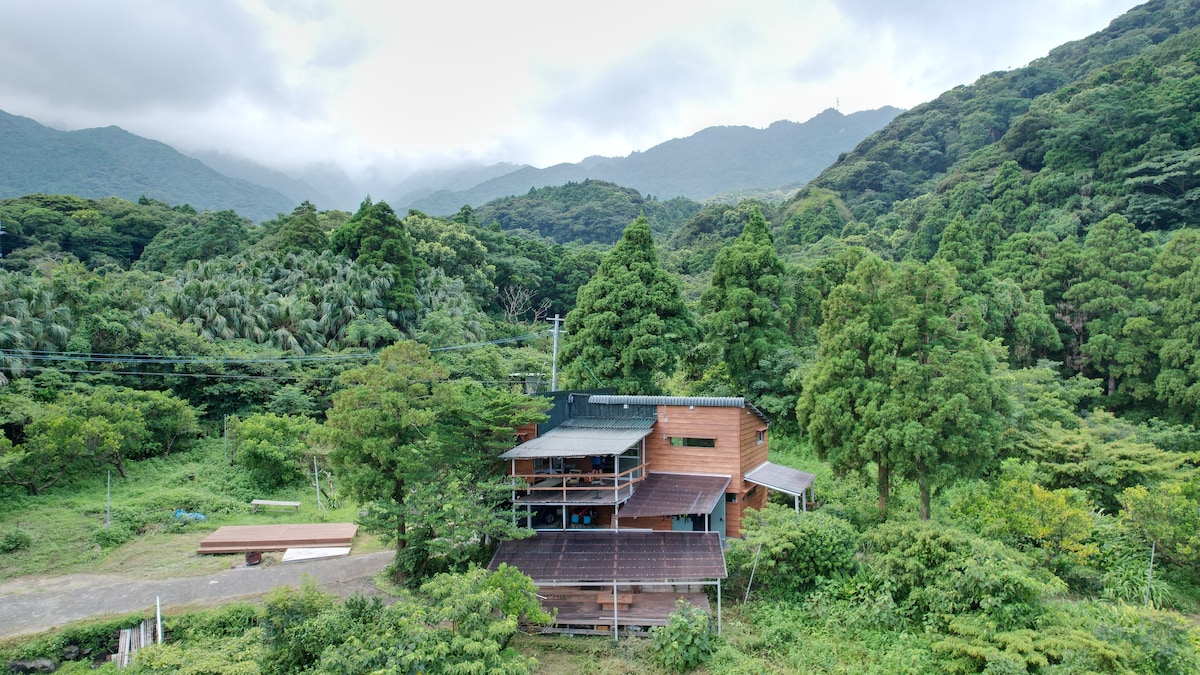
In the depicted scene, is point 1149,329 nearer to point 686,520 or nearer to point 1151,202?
point 1151,202

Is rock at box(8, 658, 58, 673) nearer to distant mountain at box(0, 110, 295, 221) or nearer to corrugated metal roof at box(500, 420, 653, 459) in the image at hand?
corrugated metal roof at box(500, 420, 653, 459)

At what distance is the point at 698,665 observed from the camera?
10.8 m

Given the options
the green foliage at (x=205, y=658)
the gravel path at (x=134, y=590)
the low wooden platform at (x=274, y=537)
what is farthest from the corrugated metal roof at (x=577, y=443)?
the green foliage at (x=205, y=658)

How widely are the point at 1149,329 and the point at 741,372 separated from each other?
13569mm

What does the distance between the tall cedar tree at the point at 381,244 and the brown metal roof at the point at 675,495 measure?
1929 centimetres

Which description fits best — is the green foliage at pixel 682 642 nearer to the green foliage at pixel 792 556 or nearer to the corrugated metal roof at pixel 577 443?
the green foliage at pixel 792 556

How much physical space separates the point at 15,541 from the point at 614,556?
13.5m

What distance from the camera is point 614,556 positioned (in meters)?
12.5

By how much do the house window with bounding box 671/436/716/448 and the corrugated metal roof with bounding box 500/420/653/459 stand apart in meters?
0.89

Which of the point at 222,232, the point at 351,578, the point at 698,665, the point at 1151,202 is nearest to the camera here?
the point at 698,665

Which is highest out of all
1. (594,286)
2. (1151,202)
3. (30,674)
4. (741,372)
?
(1151,202)

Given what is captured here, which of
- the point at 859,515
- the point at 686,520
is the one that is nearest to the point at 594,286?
the point at 686,520

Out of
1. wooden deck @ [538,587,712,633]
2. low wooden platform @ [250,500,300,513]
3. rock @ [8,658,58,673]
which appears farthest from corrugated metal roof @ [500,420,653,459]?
rock @ [8,658,58,673]

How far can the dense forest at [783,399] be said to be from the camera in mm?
10547
